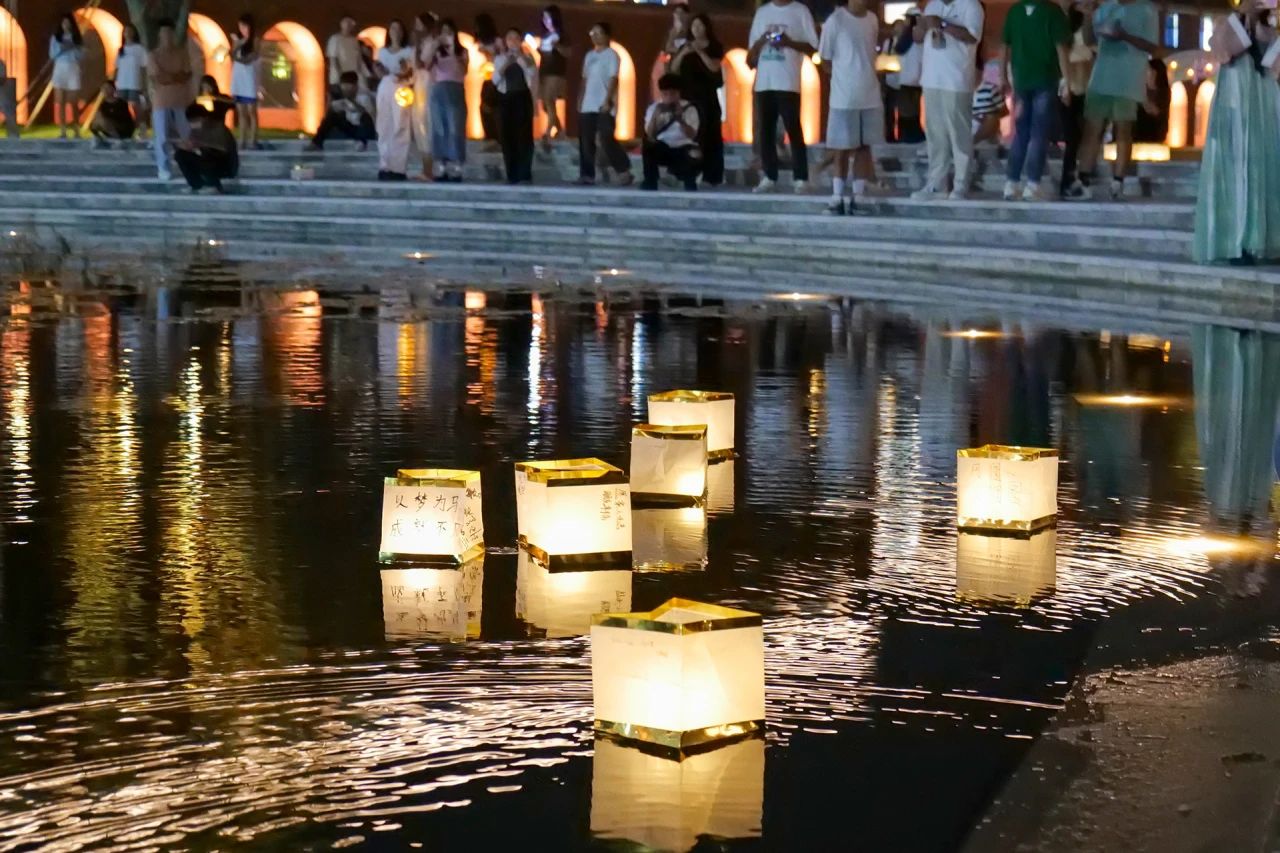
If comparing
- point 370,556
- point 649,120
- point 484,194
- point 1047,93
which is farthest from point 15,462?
point 484,194

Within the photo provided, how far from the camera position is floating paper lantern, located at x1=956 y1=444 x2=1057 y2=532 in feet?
20.1

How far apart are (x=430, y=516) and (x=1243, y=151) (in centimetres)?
942

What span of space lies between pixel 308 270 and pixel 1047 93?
6.30m

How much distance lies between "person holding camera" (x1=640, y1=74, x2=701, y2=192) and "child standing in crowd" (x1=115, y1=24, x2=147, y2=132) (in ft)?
35.9

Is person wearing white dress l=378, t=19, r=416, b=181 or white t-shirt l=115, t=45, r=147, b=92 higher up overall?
white t-shirt l=115, t=45, r=147, b=92

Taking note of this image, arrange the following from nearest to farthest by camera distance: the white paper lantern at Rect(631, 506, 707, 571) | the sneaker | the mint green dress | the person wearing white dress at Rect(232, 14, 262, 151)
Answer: the white paper lantern at Rect(631, 506, 707, 571) < the mint green dress < the sneaker < the person wearing white dress at Rect(232, 14, 262, 151)

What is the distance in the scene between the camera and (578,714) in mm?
4152

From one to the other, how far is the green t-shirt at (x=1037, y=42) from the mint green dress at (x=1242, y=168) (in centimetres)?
243

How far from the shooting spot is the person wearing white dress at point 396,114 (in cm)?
2362

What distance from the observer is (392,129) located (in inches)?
959

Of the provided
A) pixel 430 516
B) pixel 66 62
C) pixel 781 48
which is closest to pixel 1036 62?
pixel 781 48

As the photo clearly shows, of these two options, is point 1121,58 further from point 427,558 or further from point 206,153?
point 206,153

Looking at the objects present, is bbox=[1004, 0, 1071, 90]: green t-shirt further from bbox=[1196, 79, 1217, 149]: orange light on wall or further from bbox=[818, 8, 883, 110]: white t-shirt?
bbox=[1196, 79, 1217, 149]: orange light on wall

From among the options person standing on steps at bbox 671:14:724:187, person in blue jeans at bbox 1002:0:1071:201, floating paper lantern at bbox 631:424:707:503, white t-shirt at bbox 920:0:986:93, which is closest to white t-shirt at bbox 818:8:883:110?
white t-shirt at bbox 920:0:986:93
